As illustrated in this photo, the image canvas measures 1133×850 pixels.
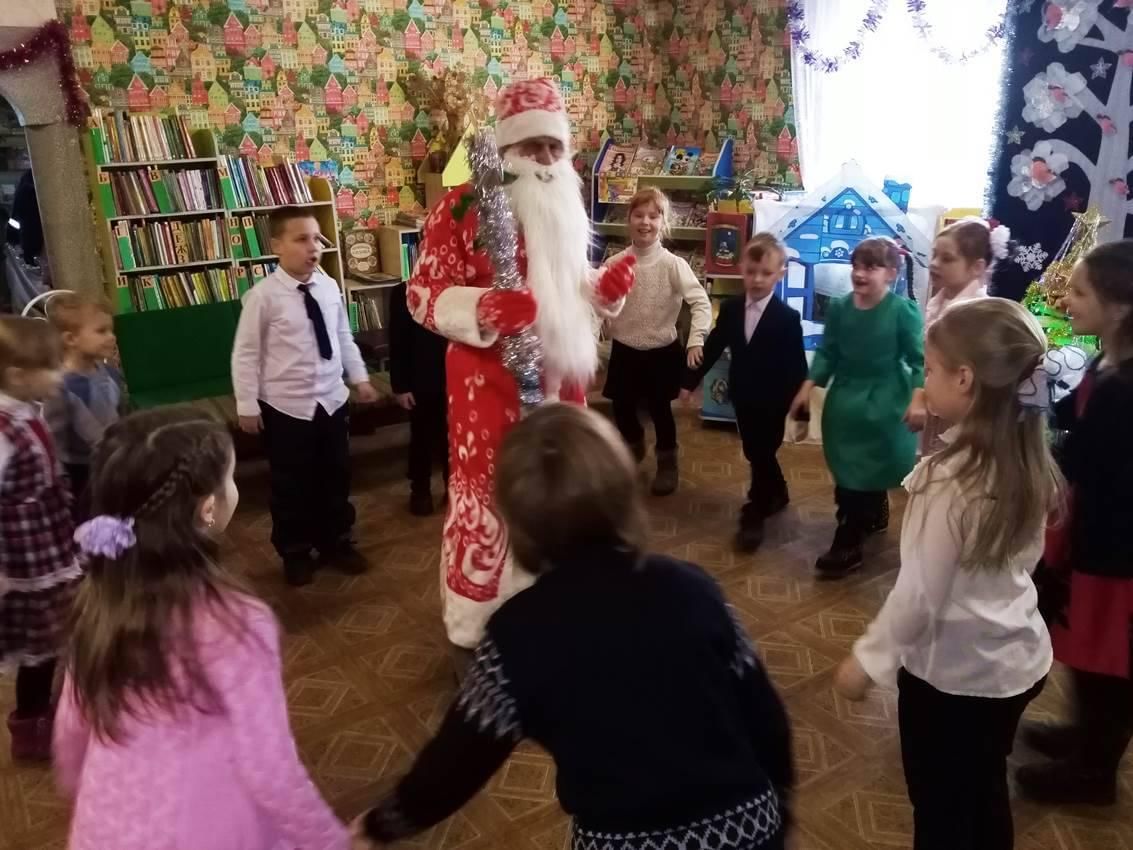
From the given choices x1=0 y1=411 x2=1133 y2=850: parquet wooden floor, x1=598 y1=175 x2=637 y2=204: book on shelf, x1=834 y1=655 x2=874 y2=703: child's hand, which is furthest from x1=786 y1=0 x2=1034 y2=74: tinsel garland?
x1=834 y1=655 x2=874 y2=703: child's hand

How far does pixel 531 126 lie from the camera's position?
2.38 metres

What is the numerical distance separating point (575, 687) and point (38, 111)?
175 inches

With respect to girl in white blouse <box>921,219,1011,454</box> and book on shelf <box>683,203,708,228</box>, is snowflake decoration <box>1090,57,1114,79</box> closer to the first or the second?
girl in white blouse <box>921,219,1011,454</box>

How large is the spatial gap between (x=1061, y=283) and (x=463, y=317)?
2.65 meters

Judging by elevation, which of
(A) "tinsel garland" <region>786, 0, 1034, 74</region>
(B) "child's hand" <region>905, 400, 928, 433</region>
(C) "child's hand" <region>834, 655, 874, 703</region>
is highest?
(A) "tinsel garland" <region>786, 0, 1034, 74</region>

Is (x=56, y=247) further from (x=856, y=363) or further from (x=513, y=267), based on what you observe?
(x=856, y=363)

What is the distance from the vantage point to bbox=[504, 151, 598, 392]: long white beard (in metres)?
2.40

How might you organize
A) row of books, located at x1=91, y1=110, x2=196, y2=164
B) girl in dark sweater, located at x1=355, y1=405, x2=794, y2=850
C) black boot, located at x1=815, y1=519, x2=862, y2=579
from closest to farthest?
1. girl in dark sweater, located at x1=355, y1=405, x2=794, y2=850
2. black boot, located at x1=815, y1=519, x2=862, y2=579
3. row of books, located at x1=91, y1=110, x2=196, y2=164

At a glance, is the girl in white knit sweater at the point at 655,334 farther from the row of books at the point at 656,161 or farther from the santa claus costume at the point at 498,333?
the row of books at the point at 656,161

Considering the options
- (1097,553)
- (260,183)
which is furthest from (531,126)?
(260,183)

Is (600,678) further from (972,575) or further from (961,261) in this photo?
(961,261)

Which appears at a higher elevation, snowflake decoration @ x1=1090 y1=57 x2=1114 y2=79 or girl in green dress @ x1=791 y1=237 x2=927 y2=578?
snowflake decoration @ x1=1090 y1=57 x2=1114 y2=79

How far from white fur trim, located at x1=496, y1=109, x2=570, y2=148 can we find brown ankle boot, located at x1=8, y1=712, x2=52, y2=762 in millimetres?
1967

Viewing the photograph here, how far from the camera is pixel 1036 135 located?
4.04 meters
